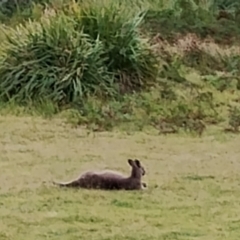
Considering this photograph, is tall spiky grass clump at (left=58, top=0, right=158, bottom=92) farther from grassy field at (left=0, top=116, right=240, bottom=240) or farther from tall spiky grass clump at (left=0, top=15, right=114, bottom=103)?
grassy field at (left=0, top=116, right=240, bottom=240)

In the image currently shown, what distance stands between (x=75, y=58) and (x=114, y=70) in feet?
2.19

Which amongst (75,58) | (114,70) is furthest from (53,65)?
(114,70)

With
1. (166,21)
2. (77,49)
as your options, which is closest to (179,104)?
(77,49)

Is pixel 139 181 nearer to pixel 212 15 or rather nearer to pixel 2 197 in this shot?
pixel 2 197

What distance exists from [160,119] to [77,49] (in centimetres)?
173

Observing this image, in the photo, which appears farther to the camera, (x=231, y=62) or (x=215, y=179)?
(x=231, y=62)

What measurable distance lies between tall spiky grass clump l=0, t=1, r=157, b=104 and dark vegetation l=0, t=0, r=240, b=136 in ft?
0.04

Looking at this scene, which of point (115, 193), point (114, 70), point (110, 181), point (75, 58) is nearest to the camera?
point (115, 193)

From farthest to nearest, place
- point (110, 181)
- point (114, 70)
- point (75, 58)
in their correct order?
point (114, 70) → point (75, 58) → point (110, 181)

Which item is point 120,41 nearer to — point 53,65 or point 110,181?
point 53,65

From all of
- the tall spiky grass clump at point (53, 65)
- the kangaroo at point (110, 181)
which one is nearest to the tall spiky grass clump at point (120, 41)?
the tall spiky grass clump at point (53, 65)

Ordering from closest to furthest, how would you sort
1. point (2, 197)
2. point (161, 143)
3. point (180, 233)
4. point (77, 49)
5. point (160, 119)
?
1. point (180, 233)
2. point (2, 197)
3. point (161, 143)
4. point (160, 119)
5. point (77, 49)

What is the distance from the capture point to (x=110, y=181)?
28.2ft

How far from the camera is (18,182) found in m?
8.87
